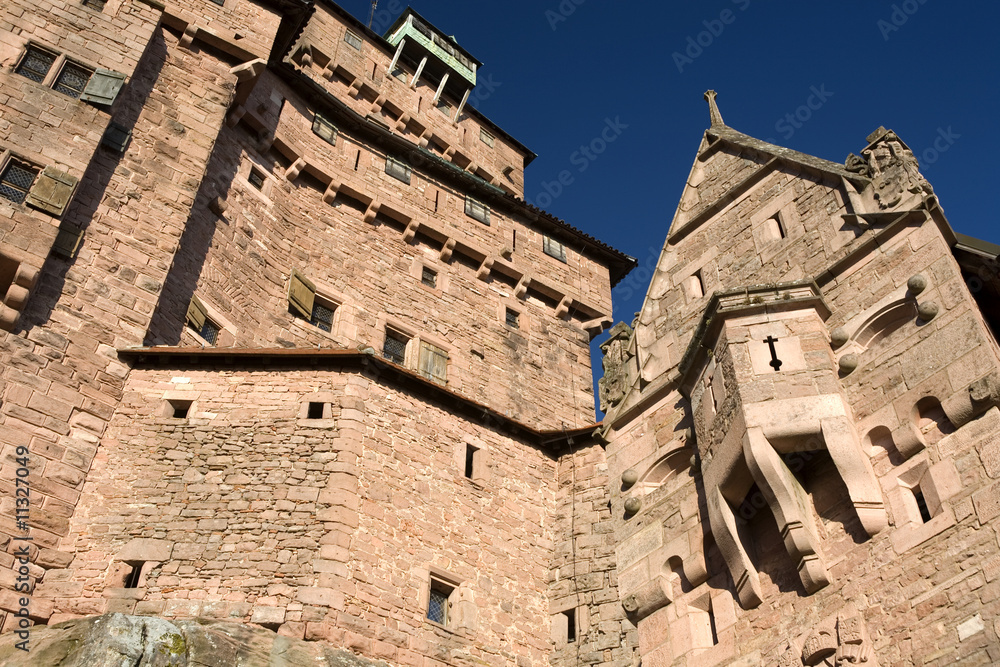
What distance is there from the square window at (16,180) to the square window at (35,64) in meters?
2.39

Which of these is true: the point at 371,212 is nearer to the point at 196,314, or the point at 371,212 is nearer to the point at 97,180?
the point at 196,314

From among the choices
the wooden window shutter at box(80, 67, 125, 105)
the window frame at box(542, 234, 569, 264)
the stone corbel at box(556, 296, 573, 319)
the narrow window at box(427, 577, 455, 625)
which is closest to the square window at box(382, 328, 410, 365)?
the stone corbel at box(556, 296, 573, 319)

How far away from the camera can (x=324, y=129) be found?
25812 millimetres

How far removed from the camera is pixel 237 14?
23.8m

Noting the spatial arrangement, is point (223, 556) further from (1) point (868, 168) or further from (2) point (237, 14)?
(2) point (237, 14)

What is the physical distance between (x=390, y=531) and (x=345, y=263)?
29.3ft

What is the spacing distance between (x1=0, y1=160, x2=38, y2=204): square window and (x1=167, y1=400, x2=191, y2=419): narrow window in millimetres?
3989

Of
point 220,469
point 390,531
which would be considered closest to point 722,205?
point 390,531

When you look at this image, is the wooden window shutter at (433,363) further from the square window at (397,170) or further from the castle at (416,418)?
the square window at (397,170)

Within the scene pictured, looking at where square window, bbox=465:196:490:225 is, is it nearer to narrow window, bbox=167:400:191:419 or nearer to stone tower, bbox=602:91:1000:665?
stone tower, bbox=602:91:1000:665

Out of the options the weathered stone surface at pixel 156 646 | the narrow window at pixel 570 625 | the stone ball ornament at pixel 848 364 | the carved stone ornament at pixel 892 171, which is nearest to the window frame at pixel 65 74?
the weathered stone surface at pixel 156 646

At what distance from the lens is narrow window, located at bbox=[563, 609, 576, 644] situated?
1744cm

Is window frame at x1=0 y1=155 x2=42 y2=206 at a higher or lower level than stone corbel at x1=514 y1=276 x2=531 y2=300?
lower

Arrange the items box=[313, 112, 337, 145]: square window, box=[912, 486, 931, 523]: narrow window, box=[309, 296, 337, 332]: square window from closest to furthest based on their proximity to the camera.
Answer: box=[912, 486, 931, 523]: narrow window
box=[309, 296, 337, 332]: square window
box=[313, 112, 337, 145]: square window
